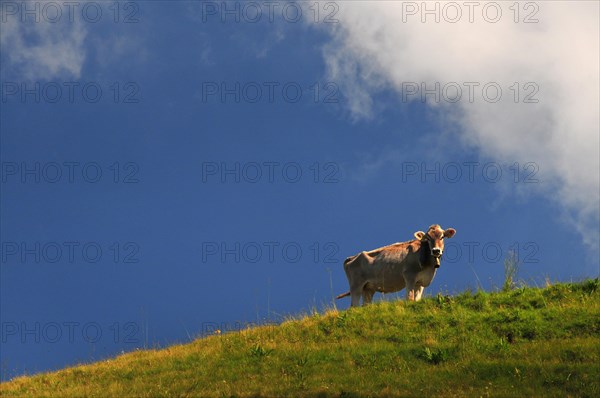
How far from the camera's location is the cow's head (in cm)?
2681

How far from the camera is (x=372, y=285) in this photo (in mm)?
29359

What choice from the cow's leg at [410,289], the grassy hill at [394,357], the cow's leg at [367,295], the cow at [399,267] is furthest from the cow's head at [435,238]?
the cow's leg at [367,295]

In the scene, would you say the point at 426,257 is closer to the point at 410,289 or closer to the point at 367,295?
the point at 410,289

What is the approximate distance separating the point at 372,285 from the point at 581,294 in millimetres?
8420

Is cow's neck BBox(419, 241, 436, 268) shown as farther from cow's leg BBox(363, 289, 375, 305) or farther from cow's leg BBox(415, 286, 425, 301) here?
cow's leg BBox(363, 289, 375, 305)

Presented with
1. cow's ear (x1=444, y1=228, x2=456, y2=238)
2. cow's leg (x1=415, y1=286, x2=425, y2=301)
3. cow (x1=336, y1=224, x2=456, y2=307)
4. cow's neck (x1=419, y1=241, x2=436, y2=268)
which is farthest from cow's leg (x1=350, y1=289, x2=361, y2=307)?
cow's ear (x1=444, y1=228, x2=456, y2=238)

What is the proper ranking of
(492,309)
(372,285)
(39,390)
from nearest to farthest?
(39,390) → (492,309) → (372,285)

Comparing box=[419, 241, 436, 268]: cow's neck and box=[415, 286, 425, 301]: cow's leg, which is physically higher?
box=[419, 241, 436, 268]: cow's neck

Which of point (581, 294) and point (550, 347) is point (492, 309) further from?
point (550, 347)

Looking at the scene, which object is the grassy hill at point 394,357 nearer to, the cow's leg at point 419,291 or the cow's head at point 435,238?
the cow's head at point 435,238

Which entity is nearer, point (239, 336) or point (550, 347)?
point (550, 347)

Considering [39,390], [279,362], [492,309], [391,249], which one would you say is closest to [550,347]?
[492,309]

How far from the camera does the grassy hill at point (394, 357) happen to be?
652 inches

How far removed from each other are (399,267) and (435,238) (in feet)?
6.64
